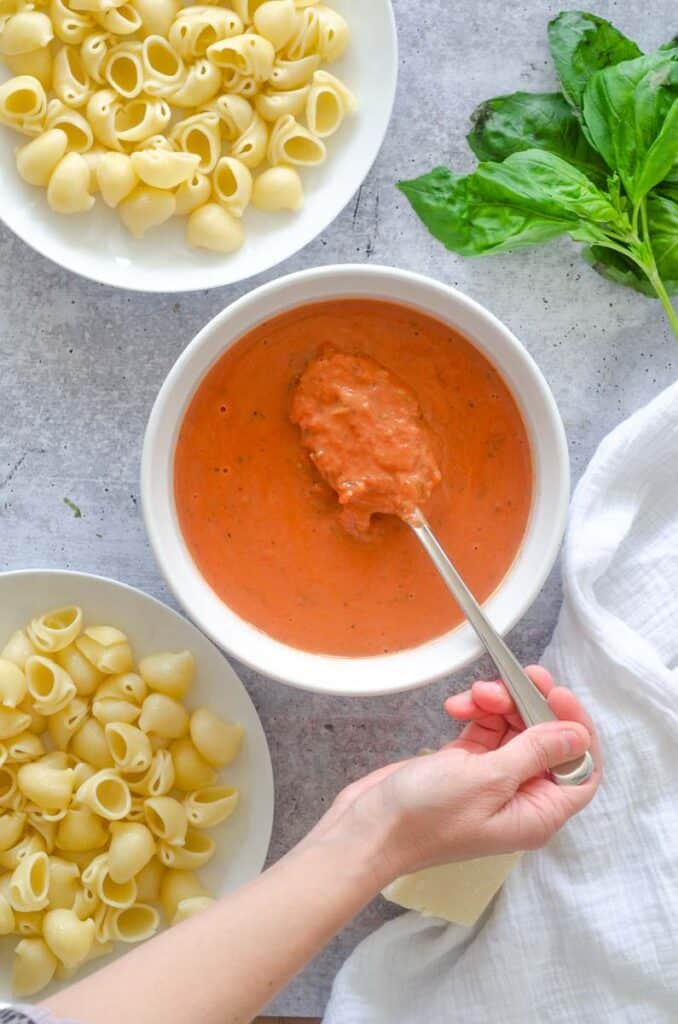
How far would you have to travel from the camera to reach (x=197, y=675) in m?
1.70

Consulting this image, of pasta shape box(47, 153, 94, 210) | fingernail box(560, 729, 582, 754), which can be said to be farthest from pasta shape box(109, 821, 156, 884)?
pasta shape box(47, 153, 94, 210)

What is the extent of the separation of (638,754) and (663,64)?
92 cm

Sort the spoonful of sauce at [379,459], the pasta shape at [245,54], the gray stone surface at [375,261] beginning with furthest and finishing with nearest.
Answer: the gray stone surface at [375,261]
the pasta shape at [245,54]
the spoonful of sauce at [379,459]

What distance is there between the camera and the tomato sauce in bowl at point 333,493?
157cm

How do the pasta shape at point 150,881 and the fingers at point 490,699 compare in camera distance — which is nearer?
the fingers at point 490,699

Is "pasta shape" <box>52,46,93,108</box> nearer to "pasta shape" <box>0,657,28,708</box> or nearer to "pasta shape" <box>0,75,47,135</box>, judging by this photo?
"pasta shape" <box>0,75,47,135</box>

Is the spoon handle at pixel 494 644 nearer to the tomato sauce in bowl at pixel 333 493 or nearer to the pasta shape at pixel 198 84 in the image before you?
the tomato sauce in bowl at pixel 333 493

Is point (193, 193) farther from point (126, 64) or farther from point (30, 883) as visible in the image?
point (30, 883)

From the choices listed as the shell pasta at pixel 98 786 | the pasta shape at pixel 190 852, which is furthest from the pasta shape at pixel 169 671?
the pasta shape at pixel 190 852

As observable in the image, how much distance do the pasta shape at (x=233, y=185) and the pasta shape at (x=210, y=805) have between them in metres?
0.80

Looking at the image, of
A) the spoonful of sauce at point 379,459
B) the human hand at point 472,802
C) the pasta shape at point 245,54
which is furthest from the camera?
the pasta shape at point 245,54

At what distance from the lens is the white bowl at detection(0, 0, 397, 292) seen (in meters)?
1.65

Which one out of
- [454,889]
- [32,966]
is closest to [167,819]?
[32,966]

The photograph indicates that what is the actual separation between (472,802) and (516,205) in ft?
2.52
